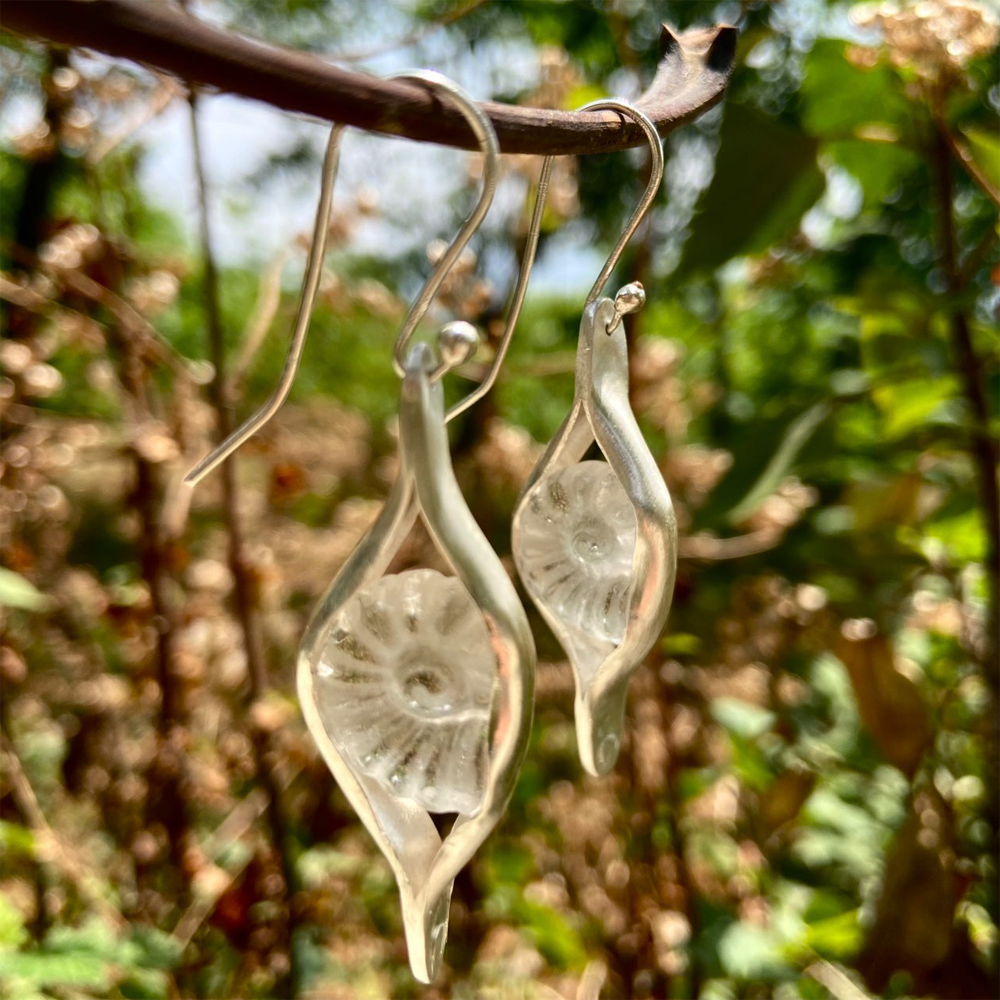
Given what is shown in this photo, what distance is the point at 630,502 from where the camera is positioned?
0.26 metres

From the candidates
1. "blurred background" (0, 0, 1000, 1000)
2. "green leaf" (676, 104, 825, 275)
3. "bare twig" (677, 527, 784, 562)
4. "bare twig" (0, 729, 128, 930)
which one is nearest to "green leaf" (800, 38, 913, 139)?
"blurred background" (0, 0, 1000, 1000)

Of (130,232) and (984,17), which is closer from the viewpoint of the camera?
(984,17)

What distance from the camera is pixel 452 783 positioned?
24 cm

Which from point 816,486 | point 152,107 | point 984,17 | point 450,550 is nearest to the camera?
point 450,550

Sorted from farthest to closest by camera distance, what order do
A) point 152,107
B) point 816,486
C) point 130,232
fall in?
point 816,486, point 130,232, point 152,107

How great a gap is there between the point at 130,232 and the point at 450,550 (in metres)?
0.59

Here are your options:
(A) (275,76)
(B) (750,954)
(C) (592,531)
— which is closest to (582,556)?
(C) (592,531)

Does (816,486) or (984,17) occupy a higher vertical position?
(984,17)

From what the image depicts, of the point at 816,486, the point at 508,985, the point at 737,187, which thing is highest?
the point at 737,187

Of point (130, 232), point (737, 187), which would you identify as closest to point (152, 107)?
point (130, 232)

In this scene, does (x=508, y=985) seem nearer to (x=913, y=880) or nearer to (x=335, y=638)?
(x=913, y=880)

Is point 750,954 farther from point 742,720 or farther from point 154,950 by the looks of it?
point 154,950

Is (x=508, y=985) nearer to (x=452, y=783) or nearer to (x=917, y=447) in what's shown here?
(x=917, y=447)

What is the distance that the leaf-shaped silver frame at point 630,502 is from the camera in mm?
248
